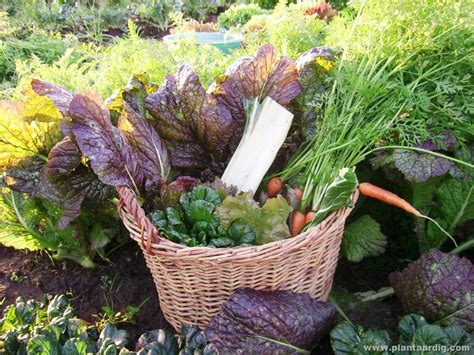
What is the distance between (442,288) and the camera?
1.87 metres

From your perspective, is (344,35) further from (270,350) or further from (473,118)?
(270,350)

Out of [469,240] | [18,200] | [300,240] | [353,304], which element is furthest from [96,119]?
[469,240]

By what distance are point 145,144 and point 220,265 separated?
2.20 ft

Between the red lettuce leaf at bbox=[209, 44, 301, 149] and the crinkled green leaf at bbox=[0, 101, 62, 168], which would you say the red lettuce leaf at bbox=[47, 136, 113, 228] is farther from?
the red lettuce leaf at bbox=[209, 44, 301, 149]

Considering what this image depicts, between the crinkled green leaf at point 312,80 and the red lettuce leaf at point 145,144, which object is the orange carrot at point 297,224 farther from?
the red lettuce leaf at point 145,144

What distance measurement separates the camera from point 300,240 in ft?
5.56

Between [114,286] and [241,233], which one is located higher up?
[241,233]

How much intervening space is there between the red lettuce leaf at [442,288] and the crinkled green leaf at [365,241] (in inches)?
10.1

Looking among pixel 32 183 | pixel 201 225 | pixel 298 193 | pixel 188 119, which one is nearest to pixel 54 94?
pixel 32 183

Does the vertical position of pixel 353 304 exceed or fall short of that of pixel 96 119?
it falls short

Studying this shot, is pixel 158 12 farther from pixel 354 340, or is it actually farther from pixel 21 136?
pixel 354 340

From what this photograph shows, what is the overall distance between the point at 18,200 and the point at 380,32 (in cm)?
182

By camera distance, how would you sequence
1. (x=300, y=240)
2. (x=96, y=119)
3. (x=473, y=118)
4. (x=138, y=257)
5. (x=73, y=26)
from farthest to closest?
(x=73, y=26)
(x=138, y=257)
(x=473, y=118)
(x=96, y=119)
(x=300, y=240)

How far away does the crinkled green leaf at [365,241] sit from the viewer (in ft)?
7.23
